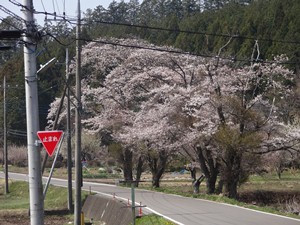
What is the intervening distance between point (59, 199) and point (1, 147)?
39.5m

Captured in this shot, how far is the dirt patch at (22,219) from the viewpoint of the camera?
76.4ft

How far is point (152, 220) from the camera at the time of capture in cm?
1605

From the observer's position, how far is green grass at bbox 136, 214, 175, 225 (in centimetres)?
1556

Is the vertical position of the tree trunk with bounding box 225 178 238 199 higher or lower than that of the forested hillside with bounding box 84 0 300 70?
lower

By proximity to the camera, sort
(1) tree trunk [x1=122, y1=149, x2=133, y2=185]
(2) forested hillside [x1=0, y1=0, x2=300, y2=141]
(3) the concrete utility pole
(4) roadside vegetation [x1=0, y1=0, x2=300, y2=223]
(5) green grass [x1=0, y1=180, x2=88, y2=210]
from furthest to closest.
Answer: (2) forested hillside [x1=0, y1=0, x2=300, y2=141] < (1) tree trunk [x1=122, y1=149, x2=133, y2=185] < (5) green grass [x1=0, y1=180, x2=88, y2=210] < (4) roadside vegetation [x1=0, y1=0, x2=300, y2=223] < (3) the concrete utility pole

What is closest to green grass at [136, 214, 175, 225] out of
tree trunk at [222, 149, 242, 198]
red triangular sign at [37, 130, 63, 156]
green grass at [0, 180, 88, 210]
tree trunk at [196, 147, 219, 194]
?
red triangular sign at [37, 130, 63, 156]

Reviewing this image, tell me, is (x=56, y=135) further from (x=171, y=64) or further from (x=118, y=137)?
(x=118, y=137)

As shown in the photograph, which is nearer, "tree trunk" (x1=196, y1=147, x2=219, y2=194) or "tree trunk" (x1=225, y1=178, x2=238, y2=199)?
"tree trunk" (x1=225, y1=178, x2=238, y2=199)

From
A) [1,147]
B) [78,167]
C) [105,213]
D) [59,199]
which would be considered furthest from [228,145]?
[1,147]

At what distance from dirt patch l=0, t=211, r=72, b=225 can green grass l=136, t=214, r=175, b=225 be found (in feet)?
24.8

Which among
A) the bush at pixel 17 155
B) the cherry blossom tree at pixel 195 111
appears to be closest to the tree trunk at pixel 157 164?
the cherry blossom tree at pixel 195 111

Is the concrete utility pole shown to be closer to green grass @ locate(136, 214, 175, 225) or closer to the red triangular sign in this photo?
the red triangular sign

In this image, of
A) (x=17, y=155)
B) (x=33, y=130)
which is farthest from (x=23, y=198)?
(x=17, y=155)

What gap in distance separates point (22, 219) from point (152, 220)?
436 inches
